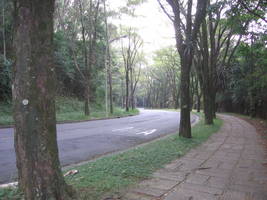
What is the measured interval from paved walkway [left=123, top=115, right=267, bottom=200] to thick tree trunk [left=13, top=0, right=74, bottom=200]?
1342 mm

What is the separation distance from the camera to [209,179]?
4.36 meters

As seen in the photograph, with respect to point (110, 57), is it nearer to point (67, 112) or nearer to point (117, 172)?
point (67, 112)

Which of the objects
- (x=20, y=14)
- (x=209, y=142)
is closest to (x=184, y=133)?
(x=209, y=142)

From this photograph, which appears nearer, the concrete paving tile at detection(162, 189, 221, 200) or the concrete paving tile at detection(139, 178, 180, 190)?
the concrete paving tile at detection(162, 189, 221, 200)

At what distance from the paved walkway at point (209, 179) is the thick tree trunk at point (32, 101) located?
1.34m

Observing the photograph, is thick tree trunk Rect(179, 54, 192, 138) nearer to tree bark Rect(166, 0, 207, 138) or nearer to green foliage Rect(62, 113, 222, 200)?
tree bark Rect(166, 0, 207, 138)

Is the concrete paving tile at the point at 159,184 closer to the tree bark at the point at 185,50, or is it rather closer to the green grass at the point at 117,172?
the green grass at the point at 117,172

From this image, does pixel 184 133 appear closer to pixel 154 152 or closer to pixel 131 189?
pixel 154 152

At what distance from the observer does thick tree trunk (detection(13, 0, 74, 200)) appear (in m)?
2.73

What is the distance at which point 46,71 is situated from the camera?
2.85 metres

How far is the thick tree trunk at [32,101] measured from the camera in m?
2.73

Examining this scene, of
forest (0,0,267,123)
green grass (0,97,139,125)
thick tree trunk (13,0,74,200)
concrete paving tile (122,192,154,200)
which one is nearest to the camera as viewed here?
thick tree trunk (13,0,74,200)

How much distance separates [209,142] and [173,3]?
571 cm

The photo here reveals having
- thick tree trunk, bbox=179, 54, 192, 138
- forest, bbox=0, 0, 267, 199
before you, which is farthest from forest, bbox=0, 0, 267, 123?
thick tree trunk, bbox=179, 54, 192, 138
